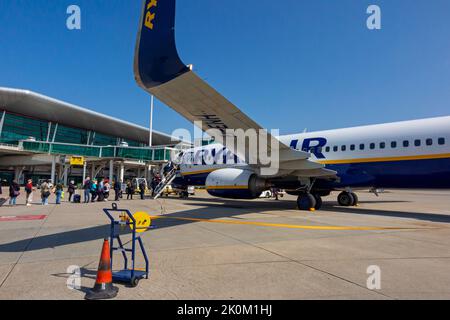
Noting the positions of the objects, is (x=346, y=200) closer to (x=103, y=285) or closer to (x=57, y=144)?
(x=103, y=285)

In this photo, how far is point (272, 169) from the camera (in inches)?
502

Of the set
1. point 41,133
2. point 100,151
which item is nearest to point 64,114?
point 41,133

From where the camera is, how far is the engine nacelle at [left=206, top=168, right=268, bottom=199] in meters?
13.1

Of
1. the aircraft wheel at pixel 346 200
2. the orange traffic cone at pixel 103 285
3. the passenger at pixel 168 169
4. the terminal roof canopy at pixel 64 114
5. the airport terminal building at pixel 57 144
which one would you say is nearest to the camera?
the orange traffic cone at pixel 103 285

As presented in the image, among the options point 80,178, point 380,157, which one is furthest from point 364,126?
point 80,178

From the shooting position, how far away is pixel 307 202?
13.2m

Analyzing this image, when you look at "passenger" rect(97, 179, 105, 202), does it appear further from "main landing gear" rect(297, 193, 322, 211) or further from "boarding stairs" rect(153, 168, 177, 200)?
"main landing gear" rect(297, 193, 322, 211)

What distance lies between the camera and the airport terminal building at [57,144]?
4688cm

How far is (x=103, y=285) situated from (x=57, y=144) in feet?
164

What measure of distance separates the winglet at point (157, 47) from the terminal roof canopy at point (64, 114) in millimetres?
52025

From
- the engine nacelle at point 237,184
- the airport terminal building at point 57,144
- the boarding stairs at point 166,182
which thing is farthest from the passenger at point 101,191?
the airport terminal building at point 57,144

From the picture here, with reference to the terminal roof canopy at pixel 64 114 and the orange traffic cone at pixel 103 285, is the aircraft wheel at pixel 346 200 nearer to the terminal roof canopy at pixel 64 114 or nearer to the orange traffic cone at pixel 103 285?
the orange traffic cone at pixel 103 285
